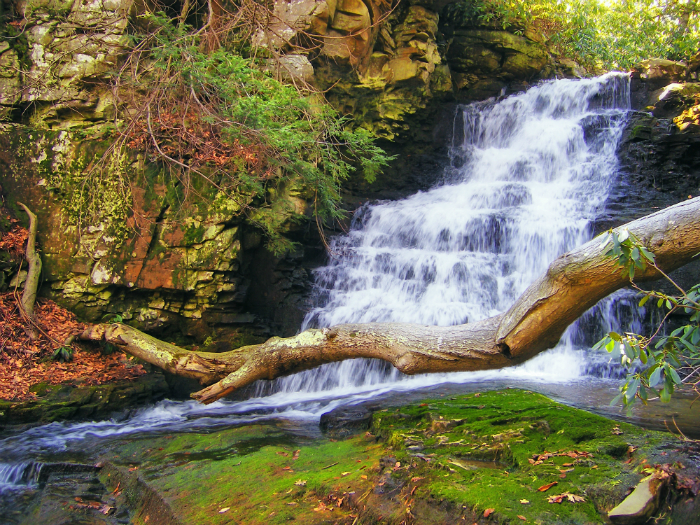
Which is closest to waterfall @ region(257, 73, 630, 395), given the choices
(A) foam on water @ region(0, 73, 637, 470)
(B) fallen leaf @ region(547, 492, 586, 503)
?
(A) foam on water @ region(0, 73, 637, 470)

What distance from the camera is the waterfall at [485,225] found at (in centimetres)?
850

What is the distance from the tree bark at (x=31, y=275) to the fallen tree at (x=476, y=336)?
1.53 metres

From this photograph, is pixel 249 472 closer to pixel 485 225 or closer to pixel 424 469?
pixel 424 469

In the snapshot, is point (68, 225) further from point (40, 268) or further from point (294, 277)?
point (294, 277)

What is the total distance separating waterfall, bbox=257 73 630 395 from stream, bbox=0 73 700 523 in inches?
1.1

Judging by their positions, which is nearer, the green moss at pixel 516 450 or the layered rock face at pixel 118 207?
the green moss at pixel 516 450

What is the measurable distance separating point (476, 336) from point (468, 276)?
4703 millimetres

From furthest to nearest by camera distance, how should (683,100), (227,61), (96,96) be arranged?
(683,100) < (96,96) < (227,61)

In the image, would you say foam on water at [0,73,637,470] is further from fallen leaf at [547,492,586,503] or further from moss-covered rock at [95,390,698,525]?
fallen leaf at [547,492,586,503]

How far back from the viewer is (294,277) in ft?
30.8

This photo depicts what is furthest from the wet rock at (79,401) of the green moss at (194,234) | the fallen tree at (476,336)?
the green moss at (194,234)

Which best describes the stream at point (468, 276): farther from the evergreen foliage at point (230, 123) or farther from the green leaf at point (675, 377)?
the green leaf at point (675, 377)

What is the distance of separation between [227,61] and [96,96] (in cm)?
338

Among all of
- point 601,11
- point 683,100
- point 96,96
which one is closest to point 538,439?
point 96,96
